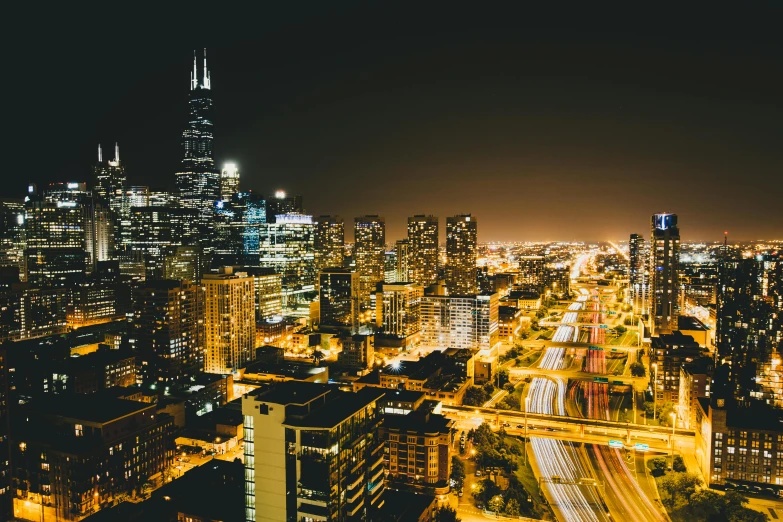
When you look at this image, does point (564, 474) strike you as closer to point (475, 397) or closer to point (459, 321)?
point (475, 397)

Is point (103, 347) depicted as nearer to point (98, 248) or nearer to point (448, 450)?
point (448, 450)

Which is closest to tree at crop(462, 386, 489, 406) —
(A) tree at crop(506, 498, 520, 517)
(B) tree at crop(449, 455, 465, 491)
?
(B) tree at crop(449, 455, 465, 491)

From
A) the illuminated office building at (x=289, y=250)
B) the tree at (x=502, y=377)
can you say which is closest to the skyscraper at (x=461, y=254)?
the illuminated office building at (x=289, y=250)

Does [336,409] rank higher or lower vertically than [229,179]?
lower

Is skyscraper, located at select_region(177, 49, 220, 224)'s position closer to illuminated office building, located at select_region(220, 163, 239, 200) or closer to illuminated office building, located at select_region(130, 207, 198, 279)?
illuminated office building, located at select_region(220, 163, 239, 200)

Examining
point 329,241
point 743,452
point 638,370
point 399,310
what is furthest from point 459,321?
point 329,241

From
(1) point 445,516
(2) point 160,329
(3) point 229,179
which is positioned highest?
(3) point 229,179

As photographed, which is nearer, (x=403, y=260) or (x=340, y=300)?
(x=340, y=300)

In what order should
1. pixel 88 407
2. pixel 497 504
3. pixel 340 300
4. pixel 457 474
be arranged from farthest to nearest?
pixel 340 300, pixel 88 407, pixel 457 474, pixel 497 504
